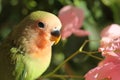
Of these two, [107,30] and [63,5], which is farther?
[63,5]

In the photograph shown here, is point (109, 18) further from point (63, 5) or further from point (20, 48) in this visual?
point (20, 48)

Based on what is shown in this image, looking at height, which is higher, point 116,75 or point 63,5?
point 63,5

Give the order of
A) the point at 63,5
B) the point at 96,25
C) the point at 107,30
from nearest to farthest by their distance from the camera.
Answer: the point at 107,30 < the point at 63,5 < the point at 96,25

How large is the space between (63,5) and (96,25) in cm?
16

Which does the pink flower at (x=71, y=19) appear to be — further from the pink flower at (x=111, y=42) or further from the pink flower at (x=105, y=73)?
the pink flower at (x=105, y=73)

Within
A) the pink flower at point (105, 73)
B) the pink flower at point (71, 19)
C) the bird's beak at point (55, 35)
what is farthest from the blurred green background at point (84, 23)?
the pink flower at point (105, 73)

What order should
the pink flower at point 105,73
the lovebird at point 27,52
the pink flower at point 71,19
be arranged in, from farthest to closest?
the pink flower at point 71,19
the lovebird at point 27,52
the pink flower at point 105,73

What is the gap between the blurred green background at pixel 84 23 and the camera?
1388 mm

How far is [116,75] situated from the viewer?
3.18 feet

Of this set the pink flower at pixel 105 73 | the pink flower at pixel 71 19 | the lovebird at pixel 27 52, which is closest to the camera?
the pink flower at pixel 105 73

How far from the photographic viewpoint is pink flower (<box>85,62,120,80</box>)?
3.17 feet

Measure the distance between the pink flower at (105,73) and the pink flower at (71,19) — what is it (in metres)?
0.32

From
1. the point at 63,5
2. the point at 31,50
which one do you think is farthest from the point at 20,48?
the point at 63,5

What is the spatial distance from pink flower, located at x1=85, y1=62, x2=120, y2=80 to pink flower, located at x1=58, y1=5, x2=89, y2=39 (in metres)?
0.32
